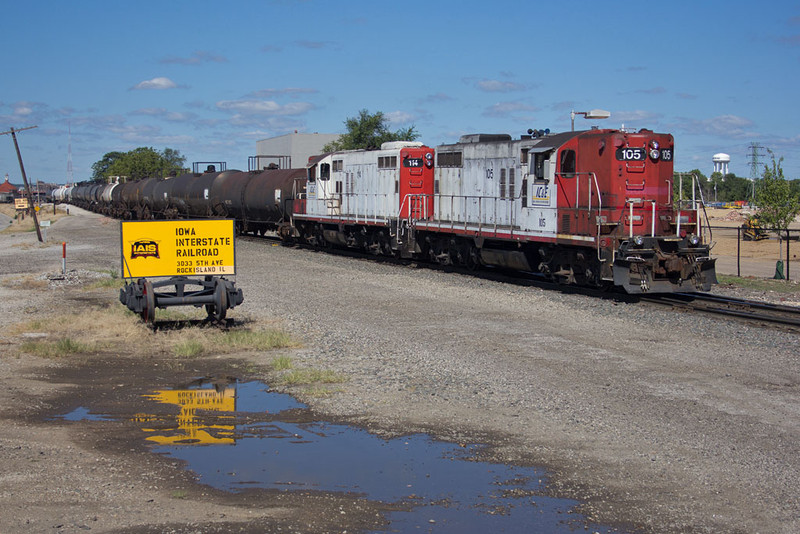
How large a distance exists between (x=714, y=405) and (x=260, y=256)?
21.1m

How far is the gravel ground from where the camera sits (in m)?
5.89

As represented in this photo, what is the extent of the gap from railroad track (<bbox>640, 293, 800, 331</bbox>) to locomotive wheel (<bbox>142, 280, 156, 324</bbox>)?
10.0 metres

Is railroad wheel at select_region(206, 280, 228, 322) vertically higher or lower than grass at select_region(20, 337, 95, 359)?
higher

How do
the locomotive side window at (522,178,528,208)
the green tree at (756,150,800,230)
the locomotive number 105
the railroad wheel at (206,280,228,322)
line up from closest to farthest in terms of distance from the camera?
the railroad wheel at (206,280,228,322), the locomotive number 105, the locomotive side window at (522,178,528,208), the green tree at (756,150,800,230)

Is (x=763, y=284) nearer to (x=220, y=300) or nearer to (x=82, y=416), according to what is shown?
(x=220, y=300)

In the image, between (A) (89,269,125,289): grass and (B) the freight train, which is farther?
(A) (89,269,125,289): grass

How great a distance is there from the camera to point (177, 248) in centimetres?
1355

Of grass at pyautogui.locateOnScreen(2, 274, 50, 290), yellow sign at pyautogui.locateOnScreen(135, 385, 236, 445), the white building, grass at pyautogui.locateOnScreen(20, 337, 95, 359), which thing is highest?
the white building

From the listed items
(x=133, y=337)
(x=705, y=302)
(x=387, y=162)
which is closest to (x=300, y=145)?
(x=387, y=162)

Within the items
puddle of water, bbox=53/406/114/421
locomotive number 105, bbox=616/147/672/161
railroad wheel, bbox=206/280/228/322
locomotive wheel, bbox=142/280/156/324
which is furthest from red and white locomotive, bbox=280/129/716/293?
puddle of water, bbox=53/406/114/421

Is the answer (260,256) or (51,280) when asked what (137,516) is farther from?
(260,256)

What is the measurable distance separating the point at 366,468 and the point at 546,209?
13364 millimetres

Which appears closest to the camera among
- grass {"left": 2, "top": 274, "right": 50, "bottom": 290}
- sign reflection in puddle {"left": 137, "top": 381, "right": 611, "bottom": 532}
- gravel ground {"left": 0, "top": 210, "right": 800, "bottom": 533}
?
sign reflection in puddle {"left": 137, "top": 381, "right": 611, "bottom": 532}

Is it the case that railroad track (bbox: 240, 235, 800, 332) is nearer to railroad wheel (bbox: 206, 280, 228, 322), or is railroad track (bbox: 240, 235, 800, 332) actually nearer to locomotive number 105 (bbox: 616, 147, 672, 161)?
locomotive number 105 (bbox: 616, 147, 672, 161)
